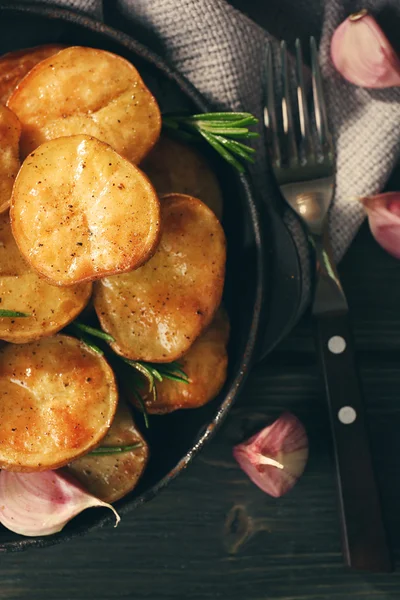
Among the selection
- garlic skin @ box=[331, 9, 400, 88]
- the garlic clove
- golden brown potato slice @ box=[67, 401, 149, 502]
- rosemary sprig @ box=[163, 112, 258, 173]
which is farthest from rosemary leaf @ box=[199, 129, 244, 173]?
the garlic clove

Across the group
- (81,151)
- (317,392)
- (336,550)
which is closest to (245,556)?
(336,550)

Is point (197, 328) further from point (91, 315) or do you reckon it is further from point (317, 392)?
point (317, 392)

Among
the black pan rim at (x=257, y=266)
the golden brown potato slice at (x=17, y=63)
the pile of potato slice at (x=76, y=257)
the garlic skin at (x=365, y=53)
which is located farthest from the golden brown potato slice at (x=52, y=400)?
the garlic skin at (x=365, y=53)

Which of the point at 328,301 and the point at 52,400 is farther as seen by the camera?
the point at 328,301

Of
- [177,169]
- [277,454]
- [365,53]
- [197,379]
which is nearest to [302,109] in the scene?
[365,53]

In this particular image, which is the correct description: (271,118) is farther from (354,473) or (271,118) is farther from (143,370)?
(354,473)

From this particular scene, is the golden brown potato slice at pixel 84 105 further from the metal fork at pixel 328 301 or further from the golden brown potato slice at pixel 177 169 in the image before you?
the metal fork at pixel 328 301
